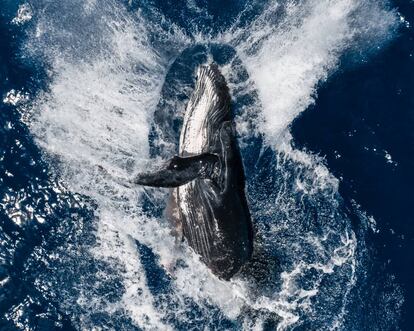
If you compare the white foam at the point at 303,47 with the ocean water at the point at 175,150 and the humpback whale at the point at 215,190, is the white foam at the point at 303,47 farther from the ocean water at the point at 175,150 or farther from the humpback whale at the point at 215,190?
the humpback whale at the point at 215,190

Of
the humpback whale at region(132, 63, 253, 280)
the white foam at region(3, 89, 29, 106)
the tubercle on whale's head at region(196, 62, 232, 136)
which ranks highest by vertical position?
the white foam at region(3, 89, 29, 106)

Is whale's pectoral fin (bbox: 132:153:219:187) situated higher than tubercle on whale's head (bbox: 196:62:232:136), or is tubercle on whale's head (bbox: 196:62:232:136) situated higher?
tubercle on whale's head (bbox: 196:62:232:136)

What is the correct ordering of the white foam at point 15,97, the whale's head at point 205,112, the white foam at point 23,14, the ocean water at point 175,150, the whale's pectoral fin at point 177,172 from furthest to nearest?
the white foam at point 23,14, the white foam at point 15,97, the ocean water at point 175,150, the whale's head at point 205,112, the whale's pectoral fin at point 177,172

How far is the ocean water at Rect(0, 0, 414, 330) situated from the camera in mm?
12391

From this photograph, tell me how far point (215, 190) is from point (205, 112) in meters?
2.12

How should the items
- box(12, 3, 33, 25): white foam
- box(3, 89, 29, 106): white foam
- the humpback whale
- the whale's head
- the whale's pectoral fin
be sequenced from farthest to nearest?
box(12, 3, 33, 25): white foam < box(3, 89, 29, 106): white foam < the whale's head < the humpback whale < the whale's pectoral fin

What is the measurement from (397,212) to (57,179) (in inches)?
345

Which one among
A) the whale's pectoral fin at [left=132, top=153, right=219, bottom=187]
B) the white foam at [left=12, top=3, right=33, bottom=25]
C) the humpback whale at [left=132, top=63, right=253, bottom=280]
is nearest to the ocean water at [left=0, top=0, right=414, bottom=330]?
the white foam at [left=12, top=3, right=33, bottom=25]

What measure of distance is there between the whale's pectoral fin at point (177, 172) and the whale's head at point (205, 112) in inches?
54.1

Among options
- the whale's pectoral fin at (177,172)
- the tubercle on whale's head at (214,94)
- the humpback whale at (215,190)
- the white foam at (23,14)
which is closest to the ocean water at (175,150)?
the white foam at (23,14)

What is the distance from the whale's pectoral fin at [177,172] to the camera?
8984 mm

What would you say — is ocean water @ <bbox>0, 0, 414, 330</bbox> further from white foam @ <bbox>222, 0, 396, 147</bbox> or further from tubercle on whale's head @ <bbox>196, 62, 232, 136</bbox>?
tubercle on whale's head @ <bbox>196, 62, 232, 136</bbox>

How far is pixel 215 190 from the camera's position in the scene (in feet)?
35.6

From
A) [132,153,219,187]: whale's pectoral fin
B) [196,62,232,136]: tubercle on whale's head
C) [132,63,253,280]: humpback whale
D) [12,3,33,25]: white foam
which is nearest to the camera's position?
[132,153,219,187]: whale's pectoral fin
